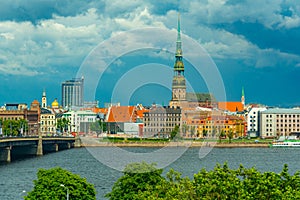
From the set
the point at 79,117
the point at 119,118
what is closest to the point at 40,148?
the point at 119,118

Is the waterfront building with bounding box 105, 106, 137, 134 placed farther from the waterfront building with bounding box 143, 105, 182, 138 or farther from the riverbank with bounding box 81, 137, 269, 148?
the riverbank with bounding box 81, 137, 269, 148

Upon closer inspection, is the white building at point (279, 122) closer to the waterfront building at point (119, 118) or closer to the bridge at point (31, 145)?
the waterfront building at point (119, 118)

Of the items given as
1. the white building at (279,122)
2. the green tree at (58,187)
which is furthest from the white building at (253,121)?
the green tree at (58,187)

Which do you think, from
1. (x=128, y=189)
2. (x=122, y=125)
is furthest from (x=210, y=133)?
(x=128, y=189)

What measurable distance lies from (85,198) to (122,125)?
371ft

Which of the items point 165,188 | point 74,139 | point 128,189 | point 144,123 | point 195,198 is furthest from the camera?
point 144,123

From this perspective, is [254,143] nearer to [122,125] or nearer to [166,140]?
[166,140]

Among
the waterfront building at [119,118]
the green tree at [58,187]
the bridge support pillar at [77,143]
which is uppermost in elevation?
the waterfront building at [119,118]

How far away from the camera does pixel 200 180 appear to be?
90.7 feet

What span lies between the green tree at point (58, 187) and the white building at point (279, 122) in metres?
120

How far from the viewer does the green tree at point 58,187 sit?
33.9 metres

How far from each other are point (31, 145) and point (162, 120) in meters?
48.5

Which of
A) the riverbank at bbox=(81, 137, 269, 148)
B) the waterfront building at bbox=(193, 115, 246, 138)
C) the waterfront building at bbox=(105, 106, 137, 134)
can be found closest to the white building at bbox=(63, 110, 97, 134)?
the waterfront building at bbox=(105, 106, 137, 134)

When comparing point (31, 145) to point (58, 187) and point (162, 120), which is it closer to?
point (162, 120)
